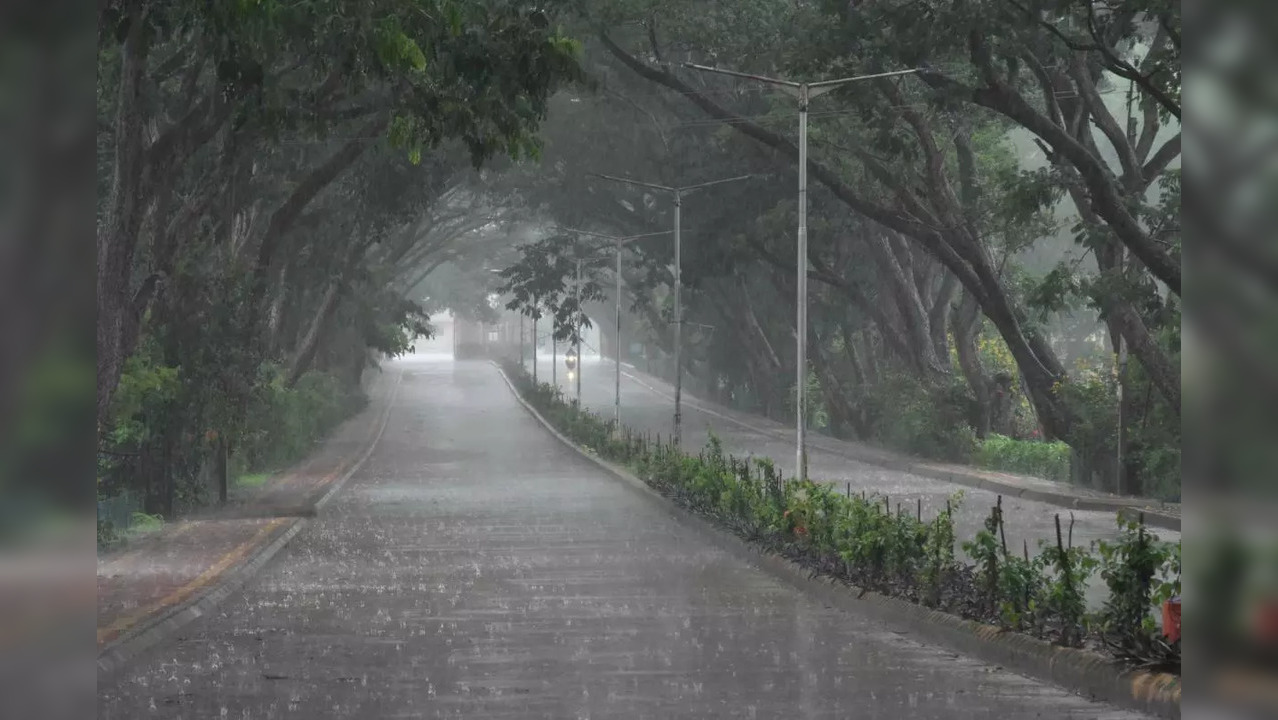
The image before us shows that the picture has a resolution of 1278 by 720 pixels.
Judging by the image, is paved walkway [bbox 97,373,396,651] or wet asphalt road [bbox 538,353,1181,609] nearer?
paved walkway [bbox 97,373,396,651]

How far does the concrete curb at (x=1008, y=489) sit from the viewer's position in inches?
1127

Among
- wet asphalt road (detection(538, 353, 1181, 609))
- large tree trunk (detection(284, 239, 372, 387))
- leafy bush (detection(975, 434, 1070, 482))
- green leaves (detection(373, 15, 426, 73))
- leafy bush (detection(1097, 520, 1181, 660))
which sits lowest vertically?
wet asphalt road (detection(538, 353, 1181, 609))

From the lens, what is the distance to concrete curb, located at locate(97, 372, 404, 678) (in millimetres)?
13492

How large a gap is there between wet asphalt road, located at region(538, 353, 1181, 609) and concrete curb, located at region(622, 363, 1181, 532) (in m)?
Result: 0.24

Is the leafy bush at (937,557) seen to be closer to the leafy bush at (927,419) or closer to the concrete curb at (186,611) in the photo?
the concrete curb at (186,611)

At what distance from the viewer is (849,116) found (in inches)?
1487

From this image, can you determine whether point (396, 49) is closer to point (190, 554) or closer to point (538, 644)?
point (538, 644)

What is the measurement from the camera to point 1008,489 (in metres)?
37.2

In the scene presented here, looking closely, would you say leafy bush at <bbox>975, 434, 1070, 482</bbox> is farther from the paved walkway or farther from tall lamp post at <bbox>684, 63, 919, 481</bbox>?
the paved walkway

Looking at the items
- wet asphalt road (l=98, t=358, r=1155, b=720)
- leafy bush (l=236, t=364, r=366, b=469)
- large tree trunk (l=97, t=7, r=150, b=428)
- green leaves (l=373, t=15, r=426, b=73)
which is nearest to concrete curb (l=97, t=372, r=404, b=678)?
wet asphalt road (l=98, t=358, r=1155, b=720)

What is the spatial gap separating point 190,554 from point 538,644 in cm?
962

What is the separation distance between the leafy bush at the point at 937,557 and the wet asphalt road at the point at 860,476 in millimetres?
652

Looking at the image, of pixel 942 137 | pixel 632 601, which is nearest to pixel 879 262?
pixel 942 137

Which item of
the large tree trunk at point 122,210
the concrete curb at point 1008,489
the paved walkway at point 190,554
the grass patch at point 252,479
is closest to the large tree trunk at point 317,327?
the grass patch at point 252,479
